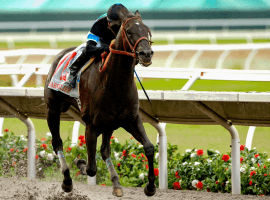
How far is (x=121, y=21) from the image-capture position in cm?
302

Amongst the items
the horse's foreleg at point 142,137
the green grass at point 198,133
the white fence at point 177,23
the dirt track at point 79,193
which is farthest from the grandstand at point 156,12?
the horse's foreleg at point 142,137

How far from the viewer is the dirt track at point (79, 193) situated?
4.25 m

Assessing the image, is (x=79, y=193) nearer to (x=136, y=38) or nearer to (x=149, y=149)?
(x=149, y=149)

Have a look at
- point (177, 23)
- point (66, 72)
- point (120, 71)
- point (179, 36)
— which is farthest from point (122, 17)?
point (177, 23)

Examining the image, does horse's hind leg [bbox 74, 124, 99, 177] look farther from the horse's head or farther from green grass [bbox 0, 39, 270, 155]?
green grass [bbox 0, 39, 270, 155]

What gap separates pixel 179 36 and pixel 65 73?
1081cm

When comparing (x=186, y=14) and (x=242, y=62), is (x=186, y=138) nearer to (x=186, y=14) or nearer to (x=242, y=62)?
(x=242, y=62)

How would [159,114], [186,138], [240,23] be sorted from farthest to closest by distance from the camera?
[240,23], [186,138], [159,114]

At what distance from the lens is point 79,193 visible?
14.9 ft

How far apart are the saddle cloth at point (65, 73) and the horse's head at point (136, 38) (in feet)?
2.39

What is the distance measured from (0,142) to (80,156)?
51.6 inches

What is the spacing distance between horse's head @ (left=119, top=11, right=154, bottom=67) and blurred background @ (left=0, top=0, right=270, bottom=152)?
9.44 feet

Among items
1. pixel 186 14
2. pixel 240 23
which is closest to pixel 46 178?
pixel 240 23

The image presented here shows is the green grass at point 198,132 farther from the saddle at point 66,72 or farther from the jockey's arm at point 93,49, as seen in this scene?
the jockey's arm at point 93,49
